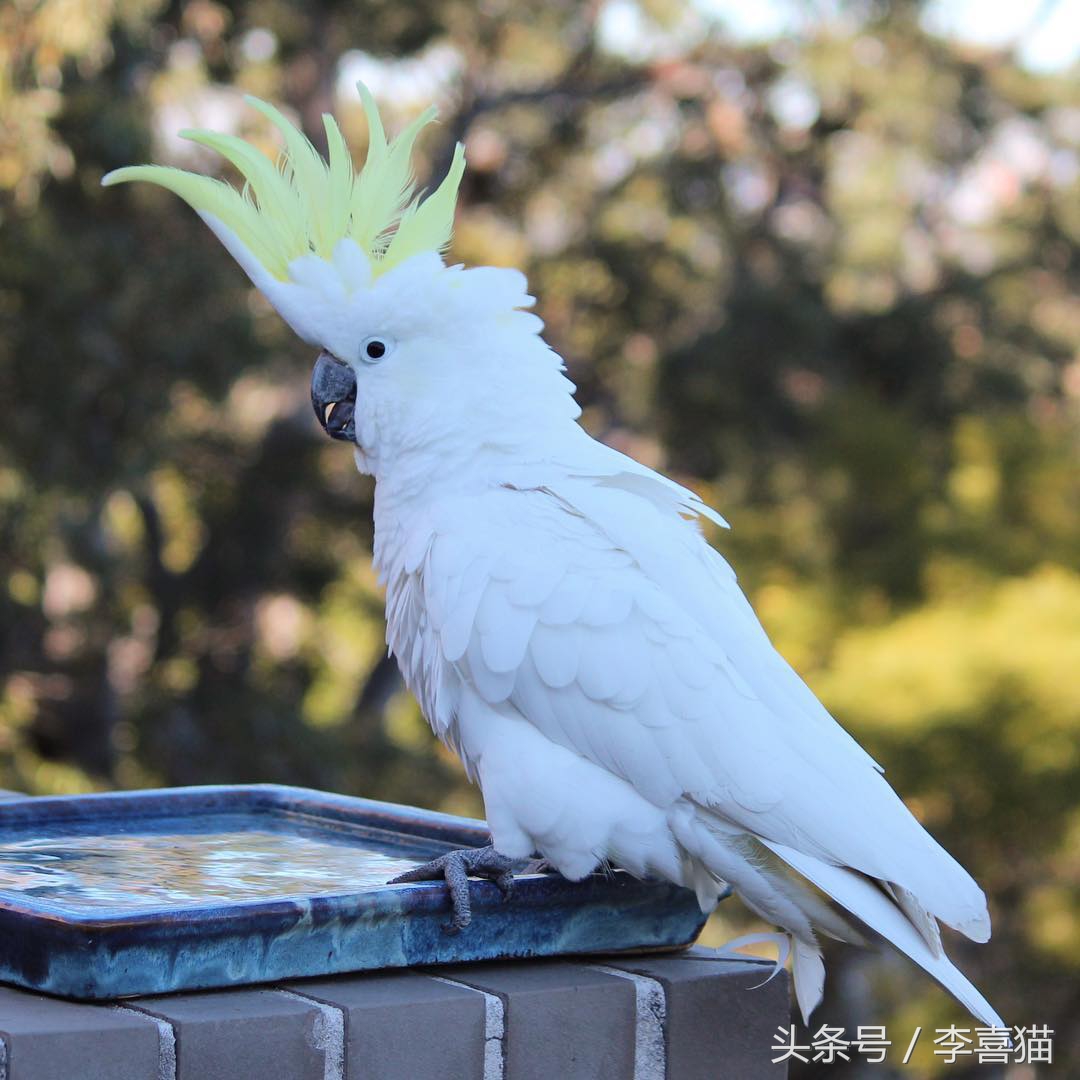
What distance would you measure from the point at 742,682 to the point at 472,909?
0.48 meters

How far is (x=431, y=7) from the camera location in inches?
276

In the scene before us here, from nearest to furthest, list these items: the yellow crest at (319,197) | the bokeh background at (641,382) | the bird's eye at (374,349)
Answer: the yellow crest at (319,197) → the bird's eye at (374,349) → the bokeh background at (641,382)

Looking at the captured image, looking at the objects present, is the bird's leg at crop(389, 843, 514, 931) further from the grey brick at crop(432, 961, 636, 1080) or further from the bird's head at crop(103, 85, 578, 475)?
the bird's head at crop(103, 85, 578, 475)

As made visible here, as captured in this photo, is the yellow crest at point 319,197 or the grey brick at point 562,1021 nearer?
the grey brick at point 562,1021

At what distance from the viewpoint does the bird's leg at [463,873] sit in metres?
1.27

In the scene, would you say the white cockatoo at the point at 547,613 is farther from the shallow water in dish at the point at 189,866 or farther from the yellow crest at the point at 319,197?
the shallow water in dish at the point at 189,866

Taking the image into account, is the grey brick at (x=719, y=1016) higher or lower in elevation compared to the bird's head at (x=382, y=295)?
lower

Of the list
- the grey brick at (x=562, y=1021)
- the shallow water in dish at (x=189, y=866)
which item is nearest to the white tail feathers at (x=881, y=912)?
the grey brick at (x=562, y=1021)

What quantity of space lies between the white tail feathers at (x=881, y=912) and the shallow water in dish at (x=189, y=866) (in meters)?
0.41

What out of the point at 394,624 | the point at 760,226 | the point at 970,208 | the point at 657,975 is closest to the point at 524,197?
the point at 760,226

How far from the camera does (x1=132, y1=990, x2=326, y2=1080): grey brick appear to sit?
3.57 ft

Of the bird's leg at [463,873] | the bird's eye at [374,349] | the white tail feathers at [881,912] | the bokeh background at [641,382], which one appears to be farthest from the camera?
the bokeh background at [641,382]

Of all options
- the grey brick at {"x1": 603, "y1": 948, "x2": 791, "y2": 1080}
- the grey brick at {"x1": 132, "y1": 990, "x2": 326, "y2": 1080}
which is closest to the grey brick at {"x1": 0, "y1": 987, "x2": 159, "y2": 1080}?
the grey brick at {"x1": 132, "y1": 990, "x2": 326, "y2": 1080}

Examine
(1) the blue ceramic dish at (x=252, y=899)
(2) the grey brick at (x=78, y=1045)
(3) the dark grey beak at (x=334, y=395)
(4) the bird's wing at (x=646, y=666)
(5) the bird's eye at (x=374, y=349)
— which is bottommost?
(2) the grey brick at (x=78, y=1045)
